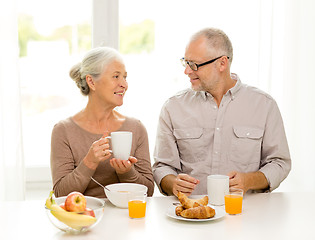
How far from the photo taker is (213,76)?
257cm

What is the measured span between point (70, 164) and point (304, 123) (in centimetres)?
175

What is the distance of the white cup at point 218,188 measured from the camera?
201 cm

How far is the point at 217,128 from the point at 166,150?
30 cm

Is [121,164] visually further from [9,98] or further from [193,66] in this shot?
[9,98]

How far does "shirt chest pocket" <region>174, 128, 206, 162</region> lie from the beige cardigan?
0.63 feet

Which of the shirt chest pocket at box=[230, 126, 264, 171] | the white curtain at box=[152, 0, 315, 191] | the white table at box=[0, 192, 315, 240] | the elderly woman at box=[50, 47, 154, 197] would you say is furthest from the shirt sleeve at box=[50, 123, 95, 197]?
the white curtain at box=[152, 0, 315, 191]

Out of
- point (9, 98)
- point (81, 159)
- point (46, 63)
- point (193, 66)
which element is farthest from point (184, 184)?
point (46, 63)

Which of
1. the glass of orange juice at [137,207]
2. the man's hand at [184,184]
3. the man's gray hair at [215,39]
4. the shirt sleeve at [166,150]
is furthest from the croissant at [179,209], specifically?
the man's gray hair at [215,39]

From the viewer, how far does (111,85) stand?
8.14 ft

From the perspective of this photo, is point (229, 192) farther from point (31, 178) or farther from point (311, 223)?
point (31, 178)

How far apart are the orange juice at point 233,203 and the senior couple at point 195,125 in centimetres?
54

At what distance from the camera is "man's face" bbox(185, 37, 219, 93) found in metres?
2.55

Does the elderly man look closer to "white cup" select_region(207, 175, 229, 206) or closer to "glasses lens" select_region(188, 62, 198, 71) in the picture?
"glasses lens" select_region(188, 62, 198, 71)

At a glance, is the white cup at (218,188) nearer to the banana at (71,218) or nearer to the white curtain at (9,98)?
the banana at (71,218)
